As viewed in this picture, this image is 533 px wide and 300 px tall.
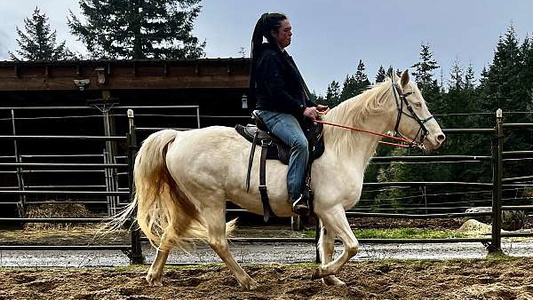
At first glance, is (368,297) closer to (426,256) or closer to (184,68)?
(426,256)

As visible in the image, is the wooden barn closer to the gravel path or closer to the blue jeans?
the gravel path

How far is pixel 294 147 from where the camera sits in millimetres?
3639

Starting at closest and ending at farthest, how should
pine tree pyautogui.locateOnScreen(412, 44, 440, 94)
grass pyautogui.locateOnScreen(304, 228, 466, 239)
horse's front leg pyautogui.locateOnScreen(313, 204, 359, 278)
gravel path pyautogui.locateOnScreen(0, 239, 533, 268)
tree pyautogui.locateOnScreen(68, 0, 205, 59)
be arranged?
horse's front leg pyautogui.locateOnScreen(313, 204, 359, 278) < gravel path pyautogui.locateOnScreen(0, 239, 533, 268) < grass pyautogui.locateOnScreen(304, 228, 466, 239) < tree pyautogui.locateOnScreen(68, 0, 205, 59) < pine tree pyautogui.locateOnScreen(412, 44, 440, 94)

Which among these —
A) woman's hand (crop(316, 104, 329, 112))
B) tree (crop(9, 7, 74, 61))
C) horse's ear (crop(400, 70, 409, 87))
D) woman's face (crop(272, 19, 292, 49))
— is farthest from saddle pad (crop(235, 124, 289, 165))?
tree (crop(9, 7, 74, 61))

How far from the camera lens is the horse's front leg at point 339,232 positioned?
11.7ft

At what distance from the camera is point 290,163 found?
12.0ft

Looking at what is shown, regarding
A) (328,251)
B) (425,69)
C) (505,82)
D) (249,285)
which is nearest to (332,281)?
(328,251)

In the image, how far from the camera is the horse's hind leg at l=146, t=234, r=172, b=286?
405 cm

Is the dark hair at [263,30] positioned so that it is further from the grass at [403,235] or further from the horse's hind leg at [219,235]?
the grass at [403,235]

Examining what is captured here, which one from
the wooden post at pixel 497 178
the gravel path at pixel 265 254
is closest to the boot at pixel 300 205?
the gravel path at pixel 265 254

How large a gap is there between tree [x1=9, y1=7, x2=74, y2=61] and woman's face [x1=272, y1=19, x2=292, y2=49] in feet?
129

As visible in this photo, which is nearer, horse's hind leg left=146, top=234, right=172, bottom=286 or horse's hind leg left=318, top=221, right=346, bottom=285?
horse's hind leg left=318, top=221, right=346, bottom=285

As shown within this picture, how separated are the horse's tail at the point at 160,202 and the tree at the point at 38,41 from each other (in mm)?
38740

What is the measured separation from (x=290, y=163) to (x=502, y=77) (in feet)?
95.1
